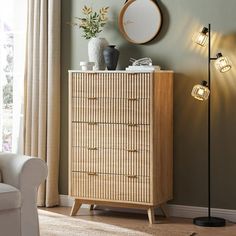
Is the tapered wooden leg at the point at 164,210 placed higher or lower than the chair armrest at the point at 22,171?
lower

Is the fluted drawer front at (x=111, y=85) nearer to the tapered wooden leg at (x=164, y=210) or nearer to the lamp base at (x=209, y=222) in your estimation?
the tapered wooden leg at (x=164, y=210)

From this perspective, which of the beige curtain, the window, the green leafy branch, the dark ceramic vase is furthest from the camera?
the window

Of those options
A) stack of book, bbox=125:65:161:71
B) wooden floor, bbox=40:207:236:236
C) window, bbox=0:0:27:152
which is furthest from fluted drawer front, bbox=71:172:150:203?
window, bbox=0:0:27:152

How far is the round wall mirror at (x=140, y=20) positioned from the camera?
5688 millimetres

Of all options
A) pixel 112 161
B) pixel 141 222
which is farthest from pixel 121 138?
pixel 141 222

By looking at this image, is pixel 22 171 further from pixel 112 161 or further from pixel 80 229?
pixel 112 161

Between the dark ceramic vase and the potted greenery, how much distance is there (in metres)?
0.10

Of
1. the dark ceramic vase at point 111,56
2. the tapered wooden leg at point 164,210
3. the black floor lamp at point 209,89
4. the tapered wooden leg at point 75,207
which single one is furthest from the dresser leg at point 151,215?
the dark ceramic vase at point 111,56

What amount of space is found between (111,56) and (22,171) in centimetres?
176

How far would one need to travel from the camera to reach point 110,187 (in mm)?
5570

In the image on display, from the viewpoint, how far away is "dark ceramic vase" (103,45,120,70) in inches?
223

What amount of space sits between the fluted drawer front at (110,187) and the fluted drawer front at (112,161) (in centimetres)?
4

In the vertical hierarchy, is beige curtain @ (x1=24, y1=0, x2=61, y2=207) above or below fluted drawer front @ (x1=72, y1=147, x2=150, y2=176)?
above

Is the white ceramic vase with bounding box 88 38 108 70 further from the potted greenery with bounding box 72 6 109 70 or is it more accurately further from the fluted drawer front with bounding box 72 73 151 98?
the fluted drawer front with bounding box 72 73 151 98
